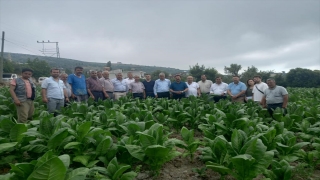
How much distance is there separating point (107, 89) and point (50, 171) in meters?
7.78

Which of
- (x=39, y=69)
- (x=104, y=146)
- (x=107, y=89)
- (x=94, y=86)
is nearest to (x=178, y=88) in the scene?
(x=107, y=89)

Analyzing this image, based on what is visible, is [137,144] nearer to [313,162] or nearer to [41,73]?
[313,162]

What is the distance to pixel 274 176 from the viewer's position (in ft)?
8.25

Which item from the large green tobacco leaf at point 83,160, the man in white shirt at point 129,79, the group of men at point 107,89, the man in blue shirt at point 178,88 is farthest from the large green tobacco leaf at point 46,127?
the man in white shirt at point 129,79

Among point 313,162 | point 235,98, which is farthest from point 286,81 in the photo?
point 313,162

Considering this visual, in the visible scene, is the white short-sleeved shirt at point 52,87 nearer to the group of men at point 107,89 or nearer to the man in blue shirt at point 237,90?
the group of men at point 107,89

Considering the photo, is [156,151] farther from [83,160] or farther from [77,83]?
[77,83]

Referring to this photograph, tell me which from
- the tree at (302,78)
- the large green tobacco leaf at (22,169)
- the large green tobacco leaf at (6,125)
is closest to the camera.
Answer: the large green tobacco leaf at (22,169)

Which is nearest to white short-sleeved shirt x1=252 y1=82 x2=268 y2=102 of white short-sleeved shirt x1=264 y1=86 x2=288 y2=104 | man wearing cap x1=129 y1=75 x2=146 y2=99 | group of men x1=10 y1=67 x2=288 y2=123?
group of men x1=10 y1=67 x2=288 y2=123

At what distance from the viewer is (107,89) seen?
9.39m

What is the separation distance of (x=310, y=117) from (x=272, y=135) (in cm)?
265

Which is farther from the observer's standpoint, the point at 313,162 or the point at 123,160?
the point at 313,162

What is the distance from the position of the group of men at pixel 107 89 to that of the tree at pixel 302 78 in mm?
49924

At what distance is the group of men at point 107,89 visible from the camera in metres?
6.14
